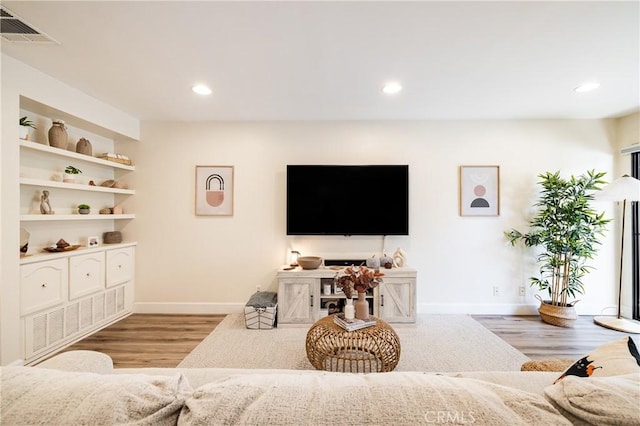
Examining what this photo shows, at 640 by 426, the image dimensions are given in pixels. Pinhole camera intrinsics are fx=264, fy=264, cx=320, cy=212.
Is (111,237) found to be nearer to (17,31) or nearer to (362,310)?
(17,31)

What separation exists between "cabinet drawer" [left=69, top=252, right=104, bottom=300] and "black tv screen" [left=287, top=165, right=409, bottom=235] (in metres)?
2.06

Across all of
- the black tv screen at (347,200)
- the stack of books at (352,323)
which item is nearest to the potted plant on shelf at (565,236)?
the black tv screen at (347,200)

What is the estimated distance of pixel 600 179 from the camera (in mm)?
3299

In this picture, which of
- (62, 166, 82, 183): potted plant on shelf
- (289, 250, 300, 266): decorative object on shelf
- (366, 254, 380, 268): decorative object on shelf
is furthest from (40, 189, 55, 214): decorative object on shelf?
(366, 254, 380, 268): decorative object on shelf

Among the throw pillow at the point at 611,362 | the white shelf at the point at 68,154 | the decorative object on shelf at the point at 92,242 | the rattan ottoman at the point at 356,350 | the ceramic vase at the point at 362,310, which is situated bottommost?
the rattan ottoman at the point at 356,350

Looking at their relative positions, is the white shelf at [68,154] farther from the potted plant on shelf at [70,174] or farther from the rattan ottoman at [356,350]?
the rattan ottoman at [356,350]

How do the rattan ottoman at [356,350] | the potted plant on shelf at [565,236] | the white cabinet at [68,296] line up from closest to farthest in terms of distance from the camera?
the rattan ottoman at [356,350] < the white cabinet at [68,296] < the potted plant on shelf at [565,236]

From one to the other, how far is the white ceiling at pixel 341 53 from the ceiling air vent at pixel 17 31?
2.1 inches

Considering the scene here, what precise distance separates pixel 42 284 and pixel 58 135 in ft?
4.59

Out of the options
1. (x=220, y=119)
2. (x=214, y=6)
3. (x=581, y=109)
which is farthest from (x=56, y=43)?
(x=581, y=109)

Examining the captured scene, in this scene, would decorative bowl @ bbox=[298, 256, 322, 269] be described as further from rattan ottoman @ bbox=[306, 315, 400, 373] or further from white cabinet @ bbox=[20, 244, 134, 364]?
white cabinet @ bbox=[20, 244, 134, 364]

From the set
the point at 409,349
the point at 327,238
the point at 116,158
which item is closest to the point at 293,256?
the point at 327,238

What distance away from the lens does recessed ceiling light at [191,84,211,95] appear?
2476 millimetres

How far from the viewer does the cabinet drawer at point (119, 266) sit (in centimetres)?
299
